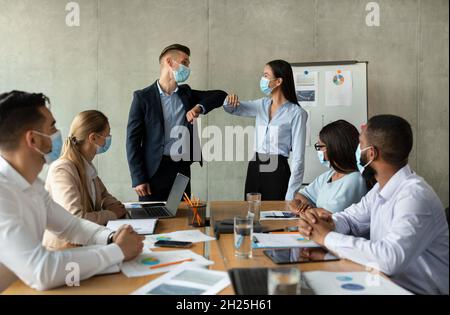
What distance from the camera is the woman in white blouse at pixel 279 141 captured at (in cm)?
360

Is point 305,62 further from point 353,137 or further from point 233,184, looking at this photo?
point 353,137

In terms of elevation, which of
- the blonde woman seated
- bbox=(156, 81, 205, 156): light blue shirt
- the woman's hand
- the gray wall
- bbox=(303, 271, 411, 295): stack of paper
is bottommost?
bbox=(303, 271, 411, 295): stack of paper

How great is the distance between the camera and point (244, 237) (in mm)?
1890

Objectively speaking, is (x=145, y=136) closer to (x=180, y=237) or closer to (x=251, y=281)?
(x=180, y=237)

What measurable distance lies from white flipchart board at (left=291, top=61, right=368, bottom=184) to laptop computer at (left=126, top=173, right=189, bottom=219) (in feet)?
8.10

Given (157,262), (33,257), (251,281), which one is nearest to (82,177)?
(157,262)

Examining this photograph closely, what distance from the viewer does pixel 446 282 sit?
6.07 ft

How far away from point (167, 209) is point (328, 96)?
276 centimetres

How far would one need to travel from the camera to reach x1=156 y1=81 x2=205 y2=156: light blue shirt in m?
3.65

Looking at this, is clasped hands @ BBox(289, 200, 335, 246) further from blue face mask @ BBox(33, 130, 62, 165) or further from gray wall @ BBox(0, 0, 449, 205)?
gray wall @ BBox(0, 0, 449, 205)

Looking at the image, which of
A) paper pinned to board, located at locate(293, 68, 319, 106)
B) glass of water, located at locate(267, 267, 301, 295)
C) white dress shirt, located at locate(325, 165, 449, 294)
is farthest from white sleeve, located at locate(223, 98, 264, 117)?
glass of water, located at locate(267, 267, 301, 295)

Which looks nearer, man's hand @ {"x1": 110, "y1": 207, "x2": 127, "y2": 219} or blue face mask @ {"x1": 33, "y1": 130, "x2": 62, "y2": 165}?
blue face mask @ {"x1": 33, "y1": 130, "x2": 62, "y2": 165}
